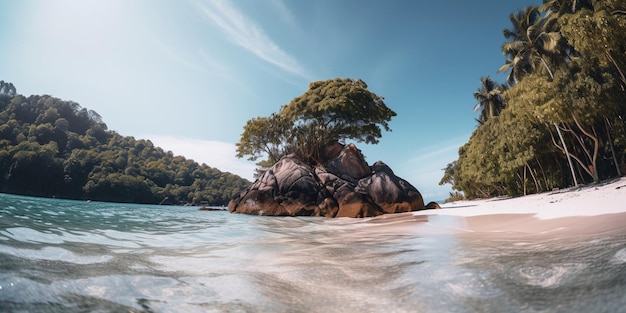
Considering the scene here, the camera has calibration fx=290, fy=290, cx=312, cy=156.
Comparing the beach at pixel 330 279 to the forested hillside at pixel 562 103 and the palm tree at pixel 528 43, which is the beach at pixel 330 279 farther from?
the palm tree at pixel 528 43

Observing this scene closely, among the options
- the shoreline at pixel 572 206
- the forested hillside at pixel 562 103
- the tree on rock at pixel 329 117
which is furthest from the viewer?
the tree on rock at pixel 329 117

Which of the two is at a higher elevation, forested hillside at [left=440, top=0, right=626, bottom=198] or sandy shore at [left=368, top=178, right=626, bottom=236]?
forested hillside at [left=440, top=0, right=626, bottom=198]

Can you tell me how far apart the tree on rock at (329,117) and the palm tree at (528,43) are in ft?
43.8

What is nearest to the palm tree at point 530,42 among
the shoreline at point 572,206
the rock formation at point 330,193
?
the shoreline at point 572,206

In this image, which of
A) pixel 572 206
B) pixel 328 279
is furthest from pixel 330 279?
pixel 572 206

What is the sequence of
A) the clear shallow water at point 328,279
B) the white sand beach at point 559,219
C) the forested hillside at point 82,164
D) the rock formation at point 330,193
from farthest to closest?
the forested hillside at point 82,164, the rock formation at point 330,193, the white sand beach at point 559,219, the clear shallow water at point 328,279

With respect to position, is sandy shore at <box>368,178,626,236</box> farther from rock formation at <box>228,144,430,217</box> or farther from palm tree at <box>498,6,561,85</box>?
palm tree at <box>498,6,561,85</box>

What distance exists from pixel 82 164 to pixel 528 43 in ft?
258

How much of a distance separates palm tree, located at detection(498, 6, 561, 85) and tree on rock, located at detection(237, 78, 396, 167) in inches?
525

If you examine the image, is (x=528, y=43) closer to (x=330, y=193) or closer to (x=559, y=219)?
(x=330, y=193)

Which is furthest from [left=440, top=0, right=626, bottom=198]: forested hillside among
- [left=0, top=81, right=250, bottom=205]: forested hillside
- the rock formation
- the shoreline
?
[left=0, top=81, right=250, bottom=205]: forested hillside

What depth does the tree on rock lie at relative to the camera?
77.7 ft

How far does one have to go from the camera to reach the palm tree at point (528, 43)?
2465 cm

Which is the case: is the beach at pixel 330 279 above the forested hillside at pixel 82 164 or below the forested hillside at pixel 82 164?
below
